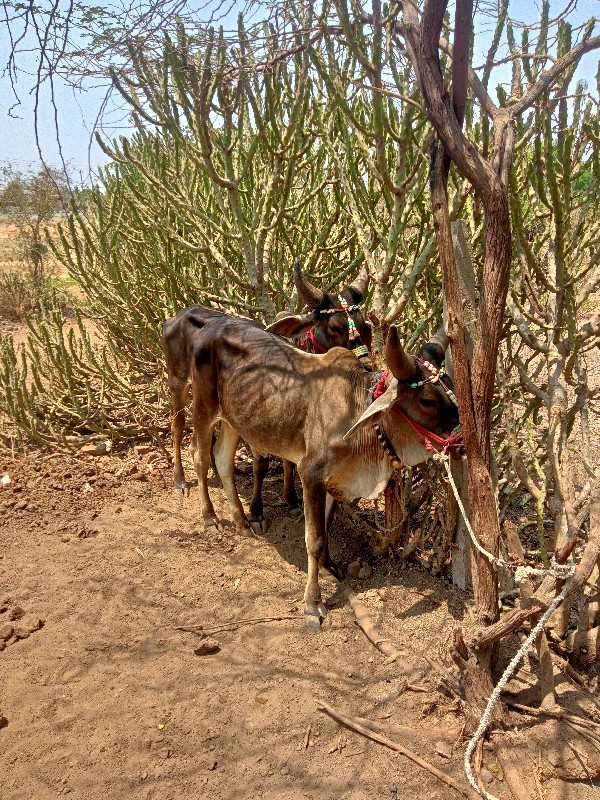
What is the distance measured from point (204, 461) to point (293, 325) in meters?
1.29

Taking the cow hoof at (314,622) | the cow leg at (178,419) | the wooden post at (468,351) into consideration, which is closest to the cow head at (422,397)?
the wooden post at (468,351)

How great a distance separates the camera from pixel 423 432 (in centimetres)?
336

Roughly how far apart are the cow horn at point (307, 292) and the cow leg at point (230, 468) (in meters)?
1.17

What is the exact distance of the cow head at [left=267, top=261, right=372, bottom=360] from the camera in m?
4.45

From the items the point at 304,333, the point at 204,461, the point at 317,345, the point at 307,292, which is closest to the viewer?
the point at 307,292

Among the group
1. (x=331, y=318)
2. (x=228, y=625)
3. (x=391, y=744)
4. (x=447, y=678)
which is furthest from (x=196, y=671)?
(x=331, y=318)

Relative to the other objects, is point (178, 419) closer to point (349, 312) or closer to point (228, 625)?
point (349, 312)

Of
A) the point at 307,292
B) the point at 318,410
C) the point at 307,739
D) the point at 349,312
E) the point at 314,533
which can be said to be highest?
the point at 307,292

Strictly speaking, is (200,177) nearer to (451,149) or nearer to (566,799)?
(451,149)

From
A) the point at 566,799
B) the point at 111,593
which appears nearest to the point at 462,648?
the point at 566,799

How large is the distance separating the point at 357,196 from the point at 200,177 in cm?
266

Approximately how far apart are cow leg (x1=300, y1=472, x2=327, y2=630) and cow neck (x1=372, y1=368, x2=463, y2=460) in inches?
19.1

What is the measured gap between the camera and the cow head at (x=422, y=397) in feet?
10.8

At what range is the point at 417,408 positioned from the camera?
339 centimetres
